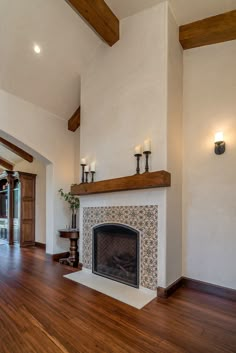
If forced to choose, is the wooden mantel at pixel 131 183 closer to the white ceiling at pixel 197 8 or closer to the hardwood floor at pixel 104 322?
the hardwood floor at pixel 104 322

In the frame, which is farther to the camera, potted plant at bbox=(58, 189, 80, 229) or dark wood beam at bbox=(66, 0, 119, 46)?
potted plant at bbox=(58, 189, 80, 229)

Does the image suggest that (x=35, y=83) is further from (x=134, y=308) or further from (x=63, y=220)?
(x=134, y=308)

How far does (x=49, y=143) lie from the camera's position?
15.0 ft

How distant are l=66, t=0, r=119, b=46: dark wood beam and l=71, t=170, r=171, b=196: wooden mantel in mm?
2264

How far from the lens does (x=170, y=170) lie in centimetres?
275

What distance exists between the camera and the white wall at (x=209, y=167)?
2.70 meters

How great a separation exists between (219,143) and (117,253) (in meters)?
2.14

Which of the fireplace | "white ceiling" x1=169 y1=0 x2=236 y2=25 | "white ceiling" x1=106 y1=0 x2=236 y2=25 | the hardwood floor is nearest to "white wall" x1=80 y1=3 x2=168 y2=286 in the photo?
"white ceiling" x1=106 y1=0 x2=236 y2=25

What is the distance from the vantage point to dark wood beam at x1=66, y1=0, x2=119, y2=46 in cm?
275

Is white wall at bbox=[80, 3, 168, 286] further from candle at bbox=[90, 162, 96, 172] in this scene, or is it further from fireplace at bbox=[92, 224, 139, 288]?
fireplace at bbox=[92, 224, 139, 288]

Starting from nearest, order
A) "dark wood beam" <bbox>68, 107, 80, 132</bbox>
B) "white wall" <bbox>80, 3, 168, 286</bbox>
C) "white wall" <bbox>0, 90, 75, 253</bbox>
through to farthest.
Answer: "white wall" <bbox>80, 3, 168, 286</bbox> → "white wall" <bbox>0, 90, 75, 253</bbox> → "dark wood beam" <bbox>68, 107, 80, 132</bbox>

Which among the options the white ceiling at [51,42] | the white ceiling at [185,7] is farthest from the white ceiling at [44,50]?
the white ceiling at [185,7]

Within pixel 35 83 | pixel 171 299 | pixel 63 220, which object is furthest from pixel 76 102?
pixel 171 299

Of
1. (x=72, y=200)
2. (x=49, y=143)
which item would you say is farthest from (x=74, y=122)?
(x=72, y=200)
